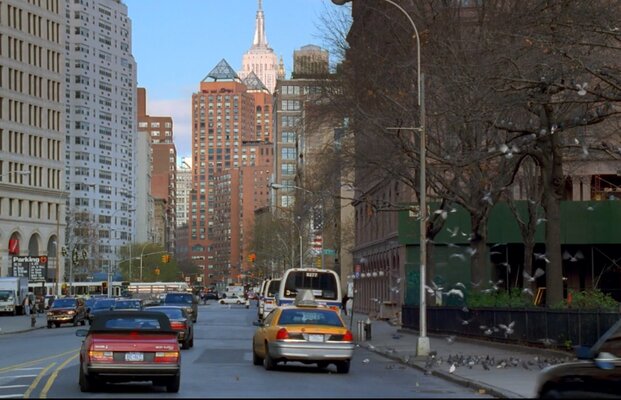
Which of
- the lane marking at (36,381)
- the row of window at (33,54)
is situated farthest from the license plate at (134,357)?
the row of window at (33,54)

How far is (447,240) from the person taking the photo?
185 feet

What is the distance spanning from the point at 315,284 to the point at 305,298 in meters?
2.70

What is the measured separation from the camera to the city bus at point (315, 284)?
3928 cm

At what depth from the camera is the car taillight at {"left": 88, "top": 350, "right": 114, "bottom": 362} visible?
761 inches

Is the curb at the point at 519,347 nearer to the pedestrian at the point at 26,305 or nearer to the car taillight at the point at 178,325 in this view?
the car taillight at the point at 178,325

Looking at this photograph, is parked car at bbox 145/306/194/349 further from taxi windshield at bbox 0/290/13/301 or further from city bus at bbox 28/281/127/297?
city bus at bbox 28/281/127/297

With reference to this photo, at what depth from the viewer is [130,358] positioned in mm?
19438

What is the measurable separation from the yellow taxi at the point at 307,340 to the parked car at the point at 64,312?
1638 inches

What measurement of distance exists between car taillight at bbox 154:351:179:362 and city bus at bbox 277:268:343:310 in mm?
19639

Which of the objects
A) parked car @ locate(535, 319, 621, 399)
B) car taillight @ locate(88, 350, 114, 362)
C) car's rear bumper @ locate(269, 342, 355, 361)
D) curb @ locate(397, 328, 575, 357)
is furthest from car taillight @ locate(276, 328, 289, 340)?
parked car @ locate(535, 319, 621, 399)

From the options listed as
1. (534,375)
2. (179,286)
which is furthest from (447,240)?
(179,286)

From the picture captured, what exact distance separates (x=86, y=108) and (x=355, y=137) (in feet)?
460

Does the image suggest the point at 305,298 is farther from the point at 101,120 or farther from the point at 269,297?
the point at 101,120

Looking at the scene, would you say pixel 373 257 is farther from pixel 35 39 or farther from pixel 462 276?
pixel 35 39
